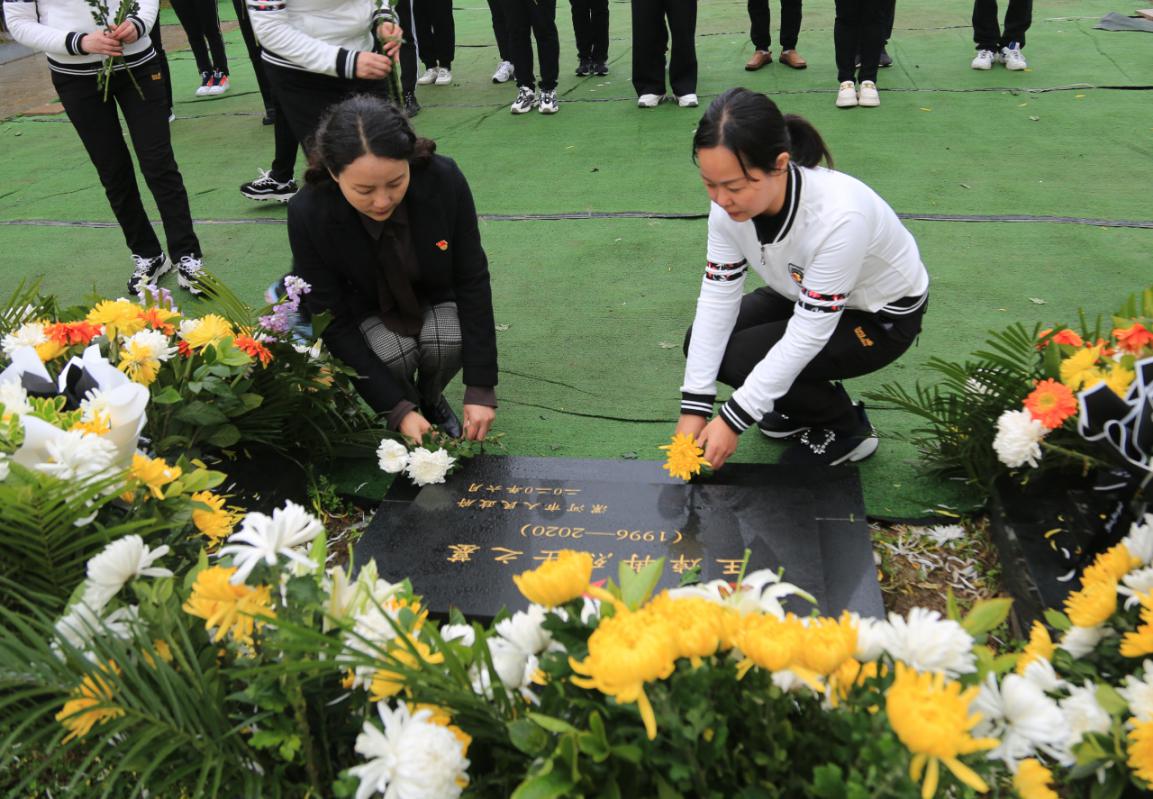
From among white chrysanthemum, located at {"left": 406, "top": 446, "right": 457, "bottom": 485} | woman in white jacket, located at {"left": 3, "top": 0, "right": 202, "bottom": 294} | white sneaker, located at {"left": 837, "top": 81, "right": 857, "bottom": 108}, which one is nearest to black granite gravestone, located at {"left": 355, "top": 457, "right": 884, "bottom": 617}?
white chrysanthemum, located at {"left": 406, "top": 446, "right": 457, "bottom": 485}

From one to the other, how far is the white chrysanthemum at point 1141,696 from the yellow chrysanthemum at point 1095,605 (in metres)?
0.11

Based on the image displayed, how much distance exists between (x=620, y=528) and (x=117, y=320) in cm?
116

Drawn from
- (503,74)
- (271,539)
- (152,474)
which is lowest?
(503,74)

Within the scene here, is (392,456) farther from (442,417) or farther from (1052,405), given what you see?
(1052,405)

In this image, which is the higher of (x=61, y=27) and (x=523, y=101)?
(x=61, y=27)

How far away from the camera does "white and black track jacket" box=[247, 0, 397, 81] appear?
10.0ft

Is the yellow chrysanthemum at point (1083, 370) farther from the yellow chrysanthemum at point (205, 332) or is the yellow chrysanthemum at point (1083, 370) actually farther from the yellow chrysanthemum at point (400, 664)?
the yellow chrysanthemum at point (205, 332)

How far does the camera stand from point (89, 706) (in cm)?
106

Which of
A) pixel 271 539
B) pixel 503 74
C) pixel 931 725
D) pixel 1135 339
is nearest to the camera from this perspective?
pixel 931 725

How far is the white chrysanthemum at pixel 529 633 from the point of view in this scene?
100 cm

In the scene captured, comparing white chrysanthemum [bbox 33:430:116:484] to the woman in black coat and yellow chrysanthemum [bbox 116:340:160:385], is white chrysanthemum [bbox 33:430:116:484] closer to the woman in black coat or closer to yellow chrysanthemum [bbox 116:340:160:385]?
yellow chrysanthemum [bbox 116:340:160:385]

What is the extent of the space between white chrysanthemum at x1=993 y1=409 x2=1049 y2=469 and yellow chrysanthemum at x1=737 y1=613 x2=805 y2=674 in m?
1.05

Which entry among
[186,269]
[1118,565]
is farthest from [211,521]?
[186,269]

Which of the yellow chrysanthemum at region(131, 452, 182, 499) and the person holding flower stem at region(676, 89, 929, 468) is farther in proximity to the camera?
the person holding flower stem at region(676, 89, 929, 468)
